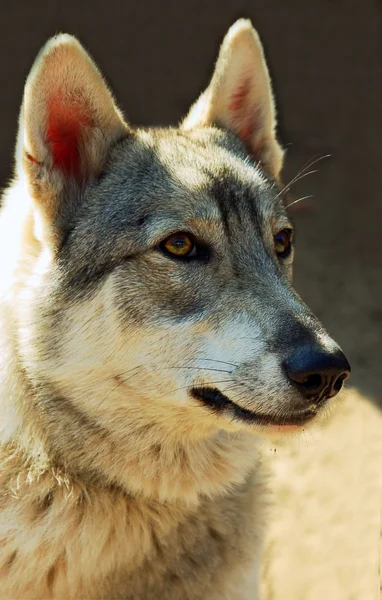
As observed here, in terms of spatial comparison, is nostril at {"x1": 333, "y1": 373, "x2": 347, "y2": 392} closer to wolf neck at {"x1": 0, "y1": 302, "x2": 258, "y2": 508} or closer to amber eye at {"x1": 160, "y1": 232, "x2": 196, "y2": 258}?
wolf neck at {"x1": 0, "y1": 302, "x2": 258, "y2": 508}

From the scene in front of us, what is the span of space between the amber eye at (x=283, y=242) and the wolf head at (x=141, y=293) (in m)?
0.06

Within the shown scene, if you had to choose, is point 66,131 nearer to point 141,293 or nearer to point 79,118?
point 79,118

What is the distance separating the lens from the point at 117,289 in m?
2.89

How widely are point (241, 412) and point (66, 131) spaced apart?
53.5 inches

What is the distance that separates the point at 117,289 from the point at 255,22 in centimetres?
642

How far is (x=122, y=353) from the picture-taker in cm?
288

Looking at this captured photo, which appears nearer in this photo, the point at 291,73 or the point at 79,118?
the point at 79,118

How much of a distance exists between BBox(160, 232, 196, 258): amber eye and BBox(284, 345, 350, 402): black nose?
0.64 m

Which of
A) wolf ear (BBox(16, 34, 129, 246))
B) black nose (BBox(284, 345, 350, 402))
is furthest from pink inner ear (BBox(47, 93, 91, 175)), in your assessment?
black nose (BBox(284, 345, 350, 402))

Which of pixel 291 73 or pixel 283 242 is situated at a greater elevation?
pixel 291 73

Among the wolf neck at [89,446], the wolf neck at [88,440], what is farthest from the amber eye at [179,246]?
the wolf neck at [89,446]

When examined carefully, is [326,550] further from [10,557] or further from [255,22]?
[255,22]

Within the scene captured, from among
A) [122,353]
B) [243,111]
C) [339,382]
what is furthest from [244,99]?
[339,382]

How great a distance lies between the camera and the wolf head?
8.89 ft
